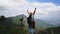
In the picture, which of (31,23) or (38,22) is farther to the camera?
(38,22)

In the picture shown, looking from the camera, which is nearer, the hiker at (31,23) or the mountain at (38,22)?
the hiker at (31,23)

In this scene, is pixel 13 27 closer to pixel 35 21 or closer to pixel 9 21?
pixel 9 21

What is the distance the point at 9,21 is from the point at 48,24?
4.22 ft

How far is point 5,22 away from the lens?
6426mm

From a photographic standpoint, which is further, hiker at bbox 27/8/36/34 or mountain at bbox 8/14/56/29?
mountain at bbox 8/14/56/29

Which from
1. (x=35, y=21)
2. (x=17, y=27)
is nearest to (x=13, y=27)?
(x=17, y=27)

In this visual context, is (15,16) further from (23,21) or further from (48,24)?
(48,24)

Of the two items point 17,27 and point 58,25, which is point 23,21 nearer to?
point 17,27

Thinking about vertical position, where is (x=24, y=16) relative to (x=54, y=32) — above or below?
above

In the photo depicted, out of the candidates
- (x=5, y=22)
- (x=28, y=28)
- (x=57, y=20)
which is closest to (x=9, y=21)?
(x=5, y=22)

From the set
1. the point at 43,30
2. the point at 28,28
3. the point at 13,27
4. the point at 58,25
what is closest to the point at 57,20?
the point at 58,25

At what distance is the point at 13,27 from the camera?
6387 millimetres

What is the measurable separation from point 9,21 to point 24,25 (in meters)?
0.50

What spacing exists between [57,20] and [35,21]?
2.52ft
